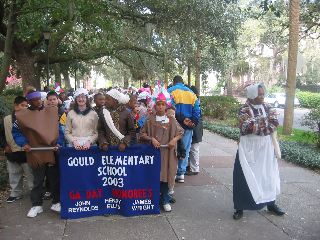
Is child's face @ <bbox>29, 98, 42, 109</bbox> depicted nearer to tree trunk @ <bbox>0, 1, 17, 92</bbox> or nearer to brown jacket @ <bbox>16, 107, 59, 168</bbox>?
brown jacket @ <bbox>16, 107, 59, 168</bbox>

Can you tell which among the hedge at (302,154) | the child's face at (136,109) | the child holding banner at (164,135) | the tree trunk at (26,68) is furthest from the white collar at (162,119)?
the tree trunk at (26,68)

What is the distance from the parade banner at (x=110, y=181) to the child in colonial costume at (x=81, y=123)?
19 cm

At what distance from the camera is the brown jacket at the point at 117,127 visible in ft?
17.5

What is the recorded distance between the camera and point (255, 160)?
530 cm

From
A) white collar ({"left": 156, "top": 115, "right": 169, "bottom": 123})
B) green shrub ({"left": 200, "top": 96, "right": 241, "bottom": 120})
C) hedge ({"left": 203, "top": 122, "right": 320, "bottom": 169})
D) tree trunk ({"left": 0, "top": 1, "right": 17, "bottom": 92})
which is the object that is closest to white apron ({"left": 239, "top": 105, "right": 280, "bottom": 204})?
white collar ({"left": 156, "top": 115, "right": 169, "bottom": 123})

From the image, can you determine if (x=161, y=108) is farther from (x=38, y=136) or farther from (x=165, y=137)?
(x=38, y=136)

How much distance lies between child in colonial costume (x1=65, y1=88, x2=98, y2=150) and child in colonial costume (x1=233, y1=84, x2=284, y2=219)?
2023 mm

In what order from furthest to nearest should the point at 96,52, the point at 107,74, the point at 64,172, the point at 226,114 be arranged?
the point at 107,74 → the point at 96,52 → the point at 226,114 → the point at 64,172

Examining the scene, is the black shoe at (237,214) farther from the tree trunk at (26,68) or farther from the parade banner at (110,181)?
the tree trunk at (26,68)

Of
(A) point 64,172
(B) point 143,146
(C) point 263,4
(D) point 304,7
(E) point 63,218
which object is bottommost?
(E) point 63,218

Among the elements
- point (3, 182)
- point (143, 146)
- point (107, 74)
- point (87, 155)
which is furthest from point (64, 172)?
point (107, 74)

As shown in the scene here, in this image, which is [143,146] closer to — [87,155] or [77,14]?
[87,155]

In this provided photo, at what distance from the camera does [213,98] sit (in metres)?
20.4

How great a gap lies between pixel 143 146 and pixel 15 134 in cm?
187
